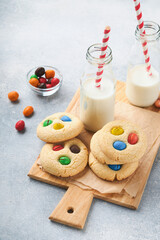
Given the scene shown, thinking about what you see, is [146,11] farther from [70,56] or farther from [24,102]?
[24,102]

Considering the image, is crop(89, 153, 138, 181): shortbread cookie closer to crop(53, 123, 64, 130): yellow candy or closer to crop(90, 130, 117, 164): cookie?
crop(90, 130, 117, 164): cookie

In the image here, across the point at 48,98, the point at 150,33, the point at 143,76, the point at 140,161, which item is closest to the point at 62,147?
the point at 140,161

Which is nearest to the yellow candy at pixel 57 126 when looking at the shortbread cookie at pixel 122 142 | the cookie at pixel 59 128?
the cookie at pixel 59 128

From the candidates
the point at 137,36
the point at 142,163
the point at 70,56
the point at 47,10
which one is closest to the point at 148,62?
the point at 137,36

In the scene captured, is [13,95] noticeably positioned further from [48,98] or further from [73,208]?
[73,208]

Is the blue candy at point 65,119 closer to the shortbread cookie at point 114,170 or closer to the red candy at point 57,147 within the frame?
the red candy at point 57,147

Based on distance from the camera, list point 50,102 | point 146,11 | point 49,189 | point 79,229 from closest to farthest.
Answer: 1. point 79,229
2. point 49,189
3. point 50,102
4. point 146,11
